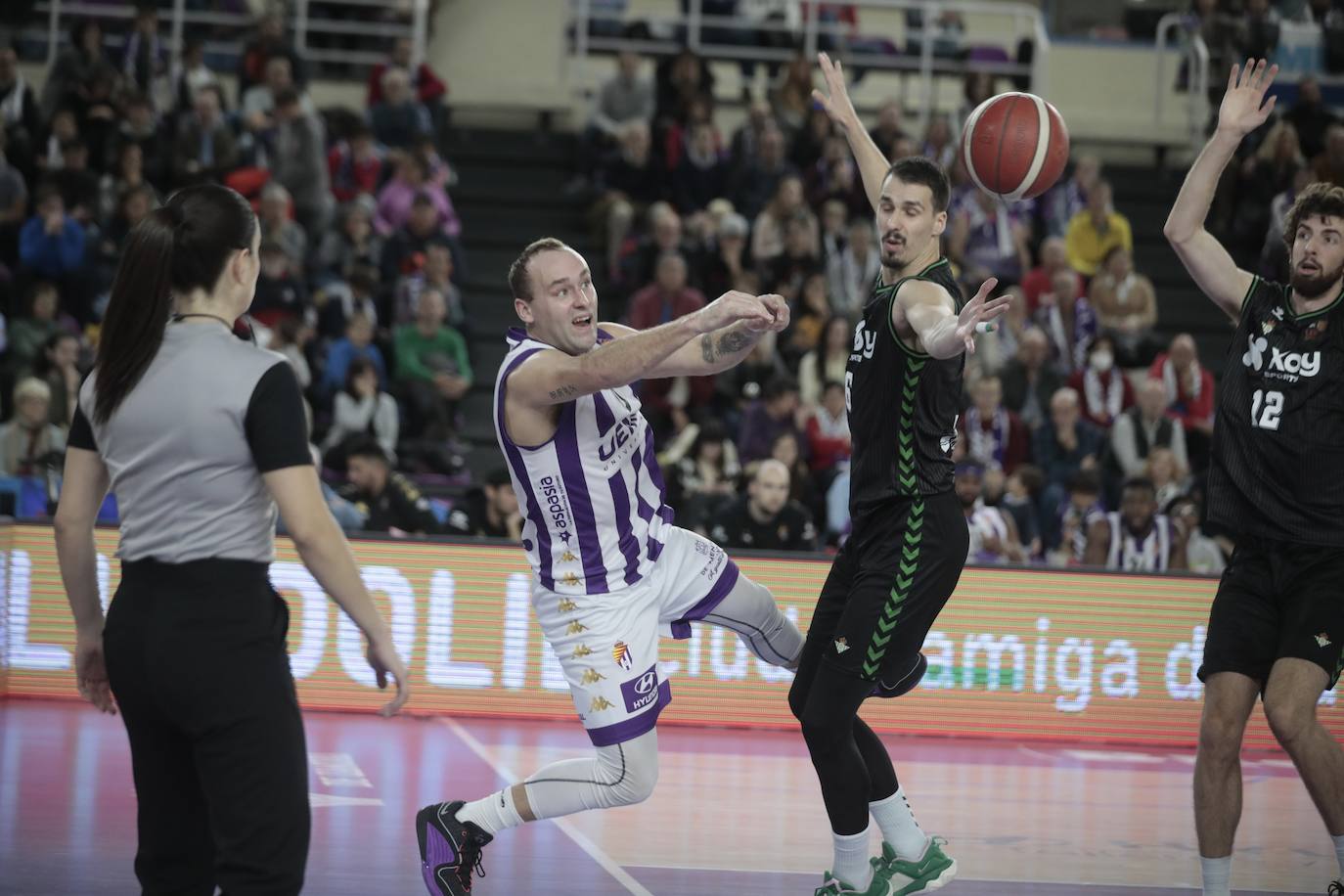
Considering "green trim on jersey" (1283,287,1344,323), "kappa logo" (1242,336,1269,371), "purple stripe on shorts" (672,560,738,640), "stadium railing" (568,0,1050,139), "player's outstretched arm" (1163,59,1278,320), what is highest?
"stadium railing" (568,0,1050,139)

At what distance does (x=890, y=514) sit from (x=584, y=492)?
1.08m

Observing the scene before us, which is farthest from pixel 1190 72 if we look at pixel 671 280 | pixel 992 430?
pixel 671 280

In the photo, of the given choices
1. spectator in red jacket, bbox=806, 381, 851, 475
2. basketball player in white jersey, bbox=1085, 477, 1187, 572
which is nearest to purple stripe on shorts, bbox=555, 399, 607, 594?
basketball player in white jersey, bbox=1085, 477, 1187, 572

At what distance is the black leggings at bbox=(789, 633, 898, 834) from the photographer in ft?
18.5

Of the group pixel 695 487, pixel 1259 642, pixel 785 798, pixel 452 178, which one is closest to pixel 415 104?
pixel 452 178

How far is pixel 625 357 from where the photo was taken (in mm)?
5090

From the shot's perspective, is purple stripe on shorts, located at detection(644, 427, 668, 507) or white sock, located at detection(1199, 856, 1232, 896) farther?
purple stripe on shorts, located at detection(644, 427, 668, 507)

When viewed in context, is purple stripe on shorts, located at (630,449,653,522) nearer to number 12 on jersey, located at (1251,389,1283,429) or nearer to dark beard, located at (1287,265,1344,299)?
number 12 on jersey, located at (1251,389,1283,429)

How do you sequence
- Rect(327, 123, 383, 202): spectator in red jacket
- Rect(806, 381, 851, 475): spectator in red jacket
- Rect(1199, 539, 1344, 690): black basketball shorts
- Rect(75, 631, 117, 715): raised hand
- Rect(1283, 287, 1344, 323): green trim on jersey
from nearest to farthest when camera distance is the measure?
Rect(75, 631, 117, 715): raised hand
Rect(1199, 539, 1344, 690): black basketball shorts
Rect(1283, 287, 1344, 323): green trim on jersey
Rect(806, 381, 851, 475): spectator in red jacket
Rect(327, 123, 383, 202): spectator in red jacket

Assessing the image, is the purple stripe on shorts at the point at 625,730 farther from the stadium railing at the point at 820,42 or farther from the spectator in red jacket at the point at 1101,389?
the stadium railing at the point at 820,42

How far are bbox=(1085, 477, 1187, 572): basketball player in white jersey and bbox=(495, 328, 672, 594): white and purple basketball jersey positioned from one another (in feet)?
24.0

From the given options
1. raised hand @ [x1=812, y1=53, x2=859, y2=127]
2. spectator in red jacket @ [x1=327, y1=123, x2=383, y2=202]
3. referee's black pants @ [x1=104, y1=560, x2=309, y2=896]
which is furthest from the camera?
spectator in red jacket @ [x1=327, y1=123, x2=383, y2=202]

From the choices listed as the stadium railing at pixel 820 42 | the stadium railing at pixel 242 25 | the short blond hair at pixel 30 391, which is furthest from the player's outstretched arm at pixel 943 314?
Result: the stadium railing at pixel 820 42

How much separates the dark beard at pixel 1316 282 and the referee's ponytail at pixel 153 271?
360 cm
